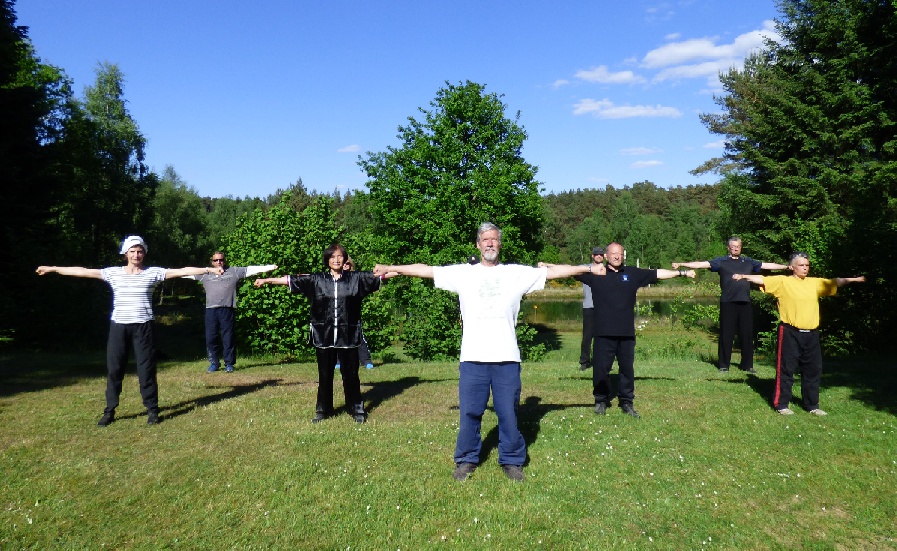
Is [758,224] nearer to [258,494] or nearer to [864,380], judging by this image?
[864,380]

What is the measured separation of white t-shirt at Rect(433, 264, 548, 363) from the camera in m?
5.70

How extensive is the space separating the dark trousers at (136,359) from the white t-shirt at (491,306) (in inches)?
165

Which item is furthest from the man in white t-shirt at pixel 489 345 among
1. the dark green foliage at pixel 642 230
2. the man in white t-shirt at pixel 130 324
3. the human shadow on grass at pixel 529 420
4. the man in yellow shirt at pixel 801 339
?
the dark green foliage at pixel 642 230

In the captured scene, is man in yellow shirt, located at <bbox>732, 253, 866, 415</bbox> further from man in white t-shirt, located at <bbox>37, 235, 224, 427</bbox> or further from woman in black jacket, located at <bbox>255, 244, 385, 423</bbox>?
man in white t-shirt, located at <bbox>37, 235, 224, 427</bbox>

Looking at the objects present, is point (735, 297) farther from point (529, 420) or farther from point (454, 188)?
point (454, 188)

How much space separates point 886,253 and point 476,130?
18.7 m

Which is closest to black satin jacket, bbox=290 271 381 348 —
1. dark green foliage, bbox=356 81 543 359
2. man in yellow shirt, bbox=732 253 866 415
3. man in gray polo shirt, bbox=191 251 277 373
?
man in yellow shirt, bbox=732 253 866 415

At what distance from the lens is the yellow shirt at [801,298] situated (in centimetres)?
835

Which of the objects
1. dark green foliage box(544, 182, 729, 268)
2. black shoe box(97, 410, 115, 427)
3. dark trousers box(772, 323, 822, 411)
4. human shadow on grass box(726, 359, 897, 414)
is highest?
dark green foliage box(544, 182, 729, 268)

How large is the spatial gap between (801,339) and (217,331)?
33.9 feet

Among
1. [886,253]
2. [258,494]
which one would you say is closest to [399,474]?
[258,494]

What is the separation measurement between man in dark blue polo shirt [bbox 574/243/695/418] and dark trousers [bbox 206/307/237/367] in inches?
295

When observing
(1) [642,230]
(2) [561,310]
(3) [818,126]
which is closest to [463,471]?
(3) [818,126]

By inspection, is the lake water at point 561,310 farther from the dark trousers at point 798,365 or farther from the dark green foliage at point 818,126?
the dark trousers at point 798,365
